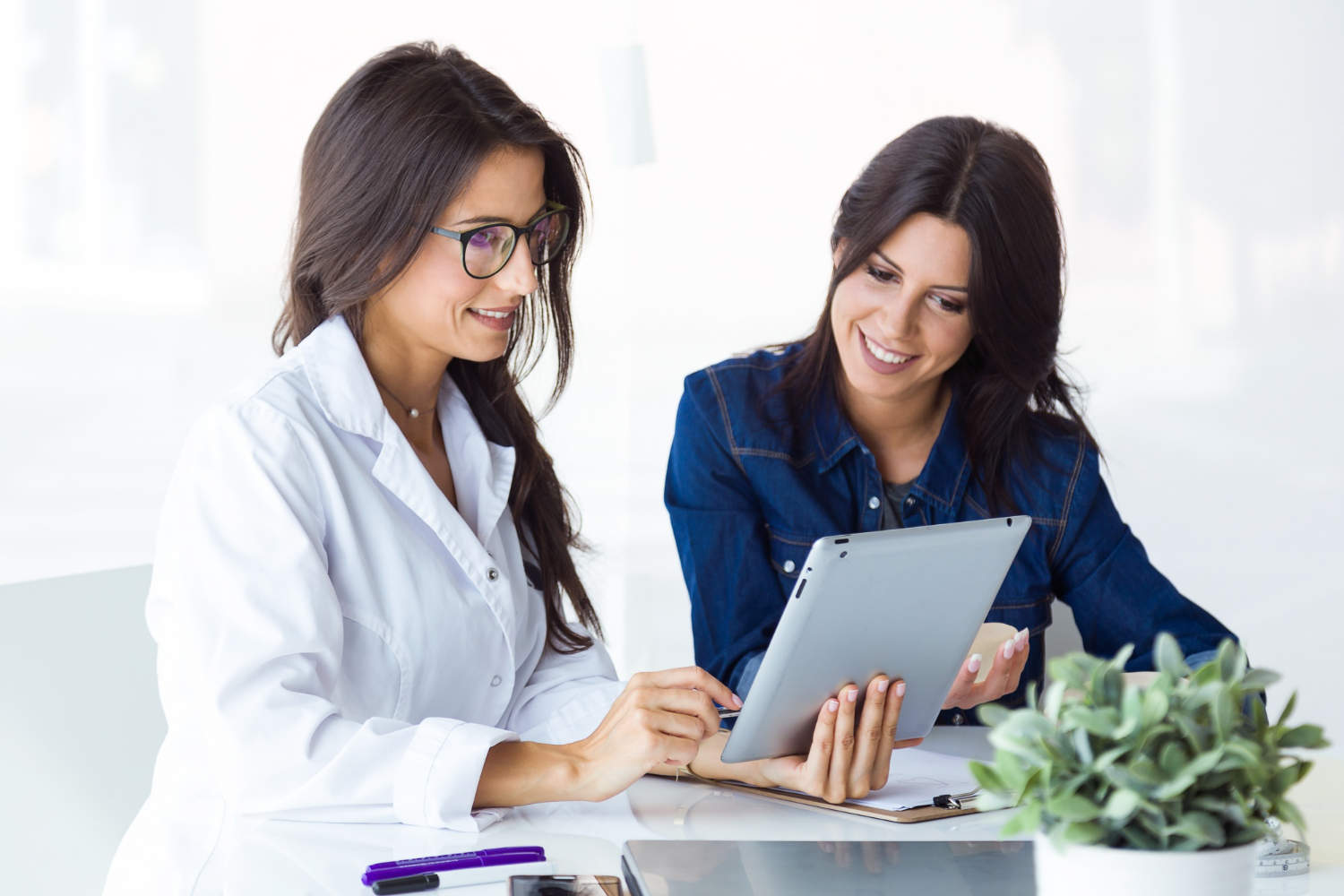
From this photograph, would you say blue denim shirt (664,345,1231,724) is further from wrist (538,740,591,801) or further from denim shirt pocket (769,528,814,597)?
wrist (538,740,591,801)

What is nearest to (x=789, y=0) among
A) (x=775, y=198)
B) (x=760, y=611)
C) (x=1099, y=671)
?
(x=775, y=198)

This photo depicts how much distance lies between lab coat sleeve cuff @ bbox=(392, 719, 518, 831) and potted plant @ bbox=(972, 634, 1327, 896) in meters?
0.69

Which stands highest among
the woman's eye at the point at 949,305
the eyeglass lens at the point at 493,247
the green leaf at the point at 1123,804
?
the woman's eye at the point at 949,305

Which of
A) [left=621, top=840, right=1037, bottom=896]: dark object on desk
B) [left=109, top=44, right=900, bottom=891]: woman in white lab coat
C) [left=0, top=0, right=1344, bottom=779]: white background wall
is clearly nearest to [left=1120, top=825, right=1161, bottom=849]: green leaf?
[left=621, top=840, right=1037, bottom=896]: dark object on desk

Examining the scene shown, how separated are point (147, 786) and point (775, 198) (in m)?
3.40

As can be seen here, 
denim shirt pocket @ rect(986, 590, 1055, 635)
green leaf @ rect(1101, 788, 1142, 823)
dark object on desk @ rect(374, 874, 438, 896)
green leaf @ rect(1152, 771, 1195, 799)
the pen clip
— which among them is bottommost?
dark object on desk @ rect(374, 874, 438, 896)

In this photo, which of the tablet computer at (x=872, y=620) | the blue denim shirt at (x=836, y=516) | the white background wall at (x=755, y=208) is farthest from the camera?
the white background wall at (x=755, y=208)

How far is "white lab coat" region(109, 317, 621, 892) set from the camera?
1399mm

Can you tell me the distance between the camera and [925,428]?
230 cm

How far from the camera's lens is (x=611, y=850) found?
1350mm

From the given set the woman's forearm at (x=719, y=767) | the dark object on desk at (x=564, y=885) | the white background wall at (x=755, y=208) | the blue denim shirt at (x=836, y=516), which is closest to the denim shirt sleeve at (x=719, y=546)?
the blue denim shirt at (x=836, y=516)

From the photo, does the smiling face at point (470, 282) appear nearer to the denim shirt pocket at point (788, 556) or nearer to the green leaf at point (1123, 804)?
the denim shirt pocket at point (788, 556)

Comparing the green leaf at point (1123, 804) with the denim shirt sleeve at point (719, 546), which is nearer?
the green leaf at point (1123, 804)

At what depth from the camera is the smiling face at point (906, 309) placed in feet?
6.57
